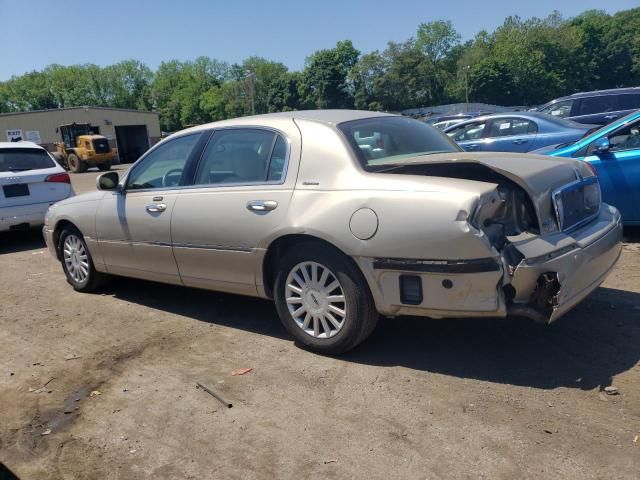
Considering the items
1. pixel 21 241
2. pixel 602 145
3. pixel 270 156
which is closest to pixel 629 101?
pixel 602 145

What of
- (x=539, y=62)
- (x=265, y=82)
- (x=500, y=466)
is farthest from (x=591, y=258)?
(x=265, y=82)

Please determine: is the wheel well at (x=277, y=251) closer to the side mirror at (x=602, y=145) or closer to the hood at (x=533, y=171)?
the hood at (x=533, y=171)

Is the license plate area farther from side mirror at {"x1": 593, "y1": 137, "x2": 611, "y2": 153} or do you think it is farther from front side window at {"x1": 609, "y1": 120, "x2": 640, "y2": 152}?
front side window at {"x1": 609, "y1": 120, "x2": 640, "y2": 152}

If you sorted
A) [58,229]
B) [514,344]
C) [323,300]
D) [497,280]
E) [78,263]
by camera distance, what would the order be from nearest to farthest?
[497,280] → [323,300] → [514,344] → [78,263] → [58,229]

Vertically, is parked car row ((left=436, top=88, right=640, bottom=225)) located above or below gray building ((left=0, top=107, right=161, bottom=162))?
below

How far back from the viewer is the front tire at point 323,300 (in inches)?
144

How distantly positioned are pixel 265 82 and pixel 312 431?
117m

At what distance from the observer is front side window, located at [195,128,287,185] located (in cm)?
416

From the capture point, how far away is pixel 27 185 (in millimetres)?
Result: 8594

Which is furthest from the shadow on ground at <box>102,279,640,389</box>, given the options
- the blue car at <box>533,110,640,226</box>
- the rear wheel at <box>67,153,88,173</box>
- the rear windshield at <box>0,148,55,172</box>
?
the rear wheel at <box>67,153,88,173</box>

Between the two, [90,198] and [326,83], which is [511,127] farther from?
[326,83]

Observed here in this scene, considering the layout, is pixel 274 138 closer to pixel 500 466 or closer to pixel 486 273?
pixel 486 273

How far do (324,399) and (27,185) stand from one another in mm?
7121

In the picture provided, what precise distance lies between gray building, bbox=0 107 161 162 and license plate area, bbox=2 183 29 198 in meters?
32.1
